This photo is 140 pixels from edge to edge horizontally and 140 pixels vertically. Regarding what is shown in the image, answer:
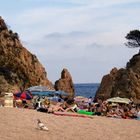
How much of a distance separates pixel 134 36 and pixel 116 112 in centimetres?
3425

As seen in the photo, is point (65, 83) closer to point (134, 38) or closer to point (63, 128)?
point (134, 38)

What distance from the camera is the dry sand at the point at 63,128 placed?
16250 millimetres

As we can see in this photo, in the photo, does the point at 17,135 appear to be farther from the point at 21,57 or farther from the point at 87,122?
the point at 21,57

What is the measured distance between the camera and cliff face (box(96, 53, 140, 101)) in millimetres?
46469

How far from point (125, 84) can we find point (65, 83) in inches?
536

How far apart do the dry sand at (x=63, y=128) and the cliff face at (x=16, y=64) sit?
108ft

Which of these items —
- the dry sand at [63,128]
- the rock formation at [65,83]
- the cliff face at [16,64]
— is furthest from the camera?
the rock formation at [65,83]

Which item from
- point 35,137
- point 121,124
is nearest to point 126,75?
point 121,124

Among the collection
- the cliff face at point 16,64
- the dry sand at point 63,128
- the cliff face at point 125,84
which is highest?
the cliff face at point 16,64

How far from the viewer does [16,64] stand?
56406mm

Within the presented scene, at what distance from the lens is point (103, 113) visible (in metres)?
27.2

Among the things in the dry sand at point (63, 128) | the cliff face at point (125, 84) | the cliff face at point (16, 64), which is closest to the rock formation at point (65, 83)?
the cliff face at point (16, 64)

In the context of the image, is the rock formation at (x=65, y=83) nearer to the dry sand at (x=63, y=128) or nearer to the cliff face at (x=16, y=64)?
the cliff face at (x=16, y=64)

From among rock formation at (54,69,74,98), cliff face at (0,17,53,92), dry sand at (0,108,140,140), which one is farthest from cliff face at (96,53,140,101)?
dry sand at (0,108,140,140)
